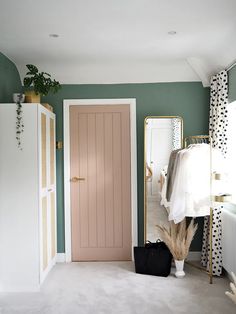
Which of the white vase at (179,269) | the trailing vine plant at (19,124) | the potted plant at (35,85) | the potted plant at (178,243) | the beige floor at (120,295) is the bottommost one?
the beige floor at (120,295)

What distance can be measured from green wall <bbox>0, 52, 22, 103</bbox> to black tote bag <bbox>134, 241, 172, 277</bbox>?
237cm

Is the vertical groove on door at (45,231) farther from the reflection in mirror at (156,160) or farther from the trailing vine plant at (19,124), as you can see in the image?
the reflection in mirror at (156,160)

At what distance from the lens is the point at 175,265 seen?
14.2 feet

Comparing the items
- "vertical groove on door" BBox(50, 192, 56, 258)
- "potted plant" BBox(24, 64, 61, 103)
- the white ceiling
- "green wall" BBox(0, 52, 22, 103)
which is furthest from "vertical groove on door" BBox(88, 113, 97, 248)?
"green wall" BBox(0, 52, 22, 103)

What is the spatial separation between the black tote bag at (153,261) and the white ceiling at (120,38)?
2231mm

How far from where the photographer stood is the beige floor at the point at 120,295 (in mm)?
3225

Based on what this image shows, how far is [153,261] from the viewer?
413cm

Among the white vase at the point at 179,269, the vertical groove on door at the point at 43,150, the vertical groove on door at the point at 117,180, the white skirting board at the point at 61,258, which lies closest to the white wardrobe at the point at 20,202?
the vertical groove on door at the point at 43,150

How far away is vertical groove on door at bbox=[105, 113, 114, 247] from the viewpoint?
15.6 feet

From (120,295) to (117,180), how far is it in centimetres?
162

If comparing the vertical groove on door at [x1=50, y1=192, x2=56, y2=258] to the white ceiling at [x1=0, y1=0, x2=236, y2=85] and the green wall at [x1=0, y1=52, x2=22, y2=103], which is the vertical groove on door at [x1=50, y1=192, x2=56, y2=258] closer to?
the green wall at [x1=0, y1=52, x2=22, y2=103]

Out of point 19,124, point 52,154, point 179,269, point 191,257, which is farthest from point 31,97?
point 191,257

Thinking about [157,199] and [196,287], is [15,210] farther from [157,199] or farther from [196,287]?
[196,287]

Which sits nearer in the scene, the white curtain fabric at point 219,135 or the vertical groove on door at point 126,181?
the white curtain fabric at point 219,135
